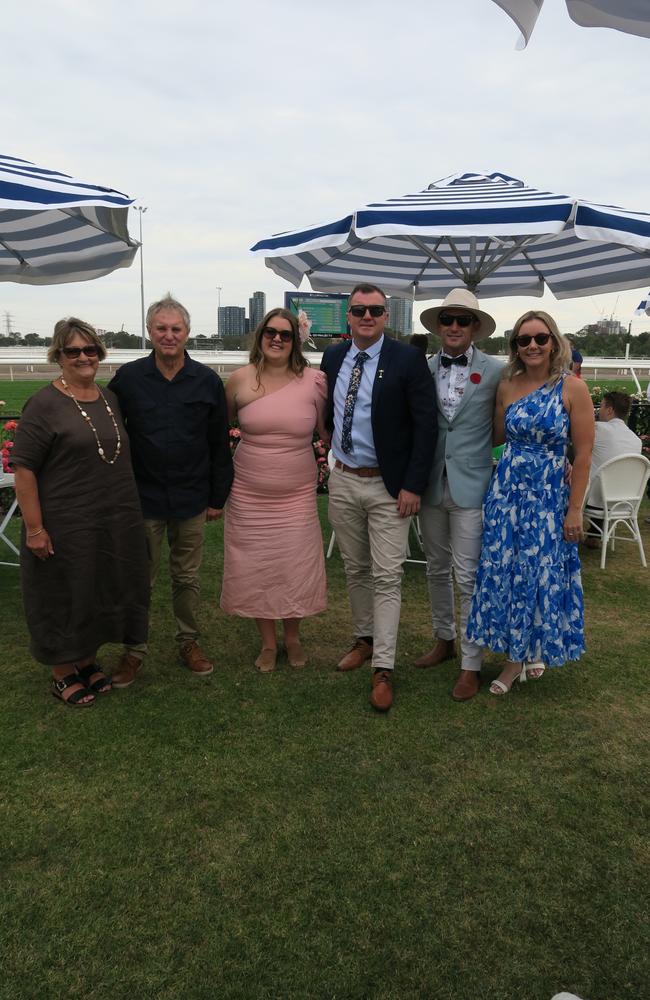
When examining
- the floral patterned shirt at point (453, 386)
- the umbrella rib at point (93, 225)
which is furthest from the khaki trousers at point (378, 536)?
the umbrella rib at point (93, 225)

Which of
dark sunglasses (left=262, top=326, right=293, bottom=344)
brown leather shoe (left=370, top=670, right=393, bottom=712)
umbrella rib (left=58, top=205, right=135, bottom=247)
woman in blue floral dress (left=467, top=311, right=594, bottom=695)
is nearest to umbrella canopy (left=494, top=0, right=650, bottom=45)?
woman in blue floral dress (left=467, top=311, right=594, bottom=695)

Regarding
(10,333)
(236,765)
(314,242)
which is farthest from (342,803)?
(10,333)

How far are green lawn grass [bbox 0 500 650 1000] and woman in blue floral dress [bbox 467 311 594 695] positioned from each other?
1.30 feet

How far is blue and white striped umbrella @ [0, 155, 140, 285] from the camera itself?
3393 millimetres

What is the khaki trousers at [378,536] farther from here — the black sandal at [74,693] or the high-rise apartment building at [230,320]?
the high-rise apartment building at [230,320]

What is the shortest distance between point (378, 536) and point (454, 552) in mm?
404

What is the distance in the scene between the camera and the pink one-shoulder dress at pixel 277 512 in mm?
3305

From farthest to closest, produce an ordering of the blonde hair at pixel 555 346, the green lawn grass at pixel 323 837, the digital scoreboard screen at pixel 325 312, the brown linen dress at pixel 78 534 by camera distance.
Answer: the digital scoreboard screen at pixel 325 312, the blonde hair at pixel 555 346, the brown linen dress at pixel 78 534, the green lawn grass at pixel 323 837

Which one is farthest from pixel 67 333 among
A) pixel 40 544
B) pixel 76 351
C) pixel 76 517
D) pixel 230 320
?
pixel 230 320

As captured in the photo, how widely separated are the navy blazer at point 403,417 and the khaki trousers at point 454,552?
23 cm

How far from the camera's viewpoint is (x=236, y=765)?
273cm

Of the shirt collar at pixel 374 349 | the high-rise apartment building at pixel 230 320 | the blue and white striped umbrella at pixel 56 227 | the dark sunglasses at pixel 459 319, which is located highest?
the high-rise apartment building at pixel 230 320

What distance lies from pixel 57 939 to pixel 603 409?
5.44 metres

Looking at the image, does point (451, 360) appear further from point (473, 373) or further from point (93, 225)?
point (93, 225)
